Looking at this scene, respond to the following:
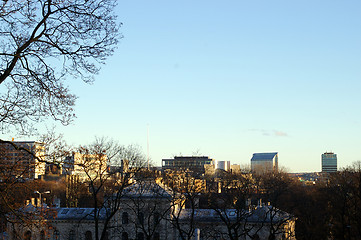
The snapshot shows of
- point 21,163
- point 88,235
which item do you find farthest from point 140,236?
point 21,163

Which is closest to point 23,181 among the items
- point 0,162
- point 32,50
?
point 0,162

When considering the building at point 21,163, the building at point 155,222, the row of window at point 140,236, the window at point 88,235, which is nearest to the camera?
the building at point 21,163

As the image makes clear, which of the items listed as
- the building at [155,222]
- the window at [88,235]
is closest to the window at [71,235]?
the building at [155,222]

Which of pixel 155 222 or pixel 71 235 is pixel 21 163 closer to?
pixel 155 222

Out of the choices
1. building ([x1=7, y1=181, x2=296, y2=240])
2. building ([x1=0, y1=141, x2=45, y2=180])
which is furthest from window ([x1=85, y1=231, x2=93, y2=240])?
building ([x1=0, y1=141, x2=45, y2=180])

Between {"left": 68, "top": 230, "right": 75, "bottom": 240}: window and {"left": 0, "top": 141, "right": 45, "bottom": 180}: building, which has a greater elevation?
{"left": 0, "top": 141, "right": 45, "bottom": 180}: building

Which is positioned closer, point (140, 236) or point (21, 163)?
point (21, 163)

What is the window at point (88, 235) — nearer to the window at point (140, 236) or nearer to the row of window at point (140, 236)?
the row of window at point (140, 236)

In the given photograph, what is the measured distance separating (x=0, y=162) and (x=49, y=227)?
3192 millimetres

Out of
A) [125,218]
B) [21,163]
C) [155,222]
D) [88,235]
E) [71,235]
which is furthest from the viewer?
[71,235]

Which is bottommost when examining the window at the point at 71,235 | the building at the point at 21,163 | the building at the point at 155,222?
the window at the point at 71,235

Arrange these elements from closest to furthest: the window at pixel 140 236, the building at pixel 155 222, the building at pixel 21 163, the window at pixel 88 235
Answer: the building at pixel 21 163 < the building at pixel 155 222 < the window at pixel 140 236 < the window at pixel 88 235

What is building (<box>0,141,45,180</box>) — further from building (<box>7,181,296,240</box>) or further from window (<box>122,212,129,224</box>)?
window (<box>122,212,129,224</box>)

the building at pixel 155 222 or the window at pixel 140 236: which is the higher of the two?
the building at pixel 155 222
